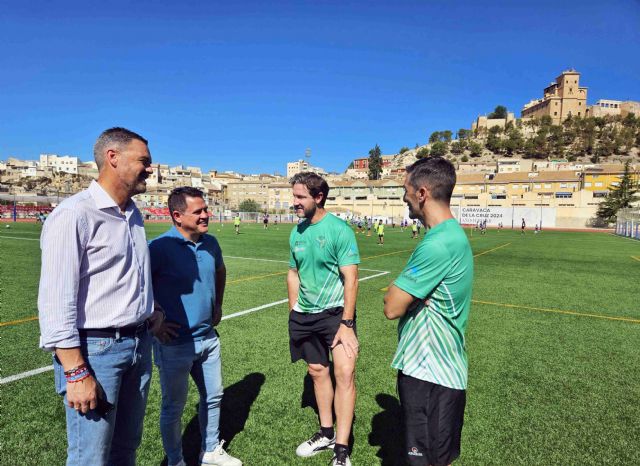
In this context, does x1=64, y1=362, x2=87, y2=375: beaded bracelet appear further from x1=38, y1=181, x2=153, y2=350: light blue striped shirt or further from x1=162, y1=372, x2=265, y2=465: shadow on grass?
x1=162, y1=372, x2=265, y2=465: shadow on grass

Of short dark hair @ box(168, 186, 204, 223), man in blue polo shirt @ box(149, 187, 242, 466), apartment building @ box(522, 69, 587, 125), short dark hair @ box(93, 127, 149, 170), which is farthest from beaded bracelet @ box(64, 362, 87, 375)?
apartment building @ box(522, 69, 587, 125)

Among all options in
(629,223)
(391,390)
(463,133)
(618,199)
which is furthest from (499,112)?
(391,390)

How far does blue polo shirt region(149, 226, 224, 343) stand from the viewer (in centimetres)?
283

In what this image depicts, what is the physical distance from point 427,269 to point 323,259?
1.27m

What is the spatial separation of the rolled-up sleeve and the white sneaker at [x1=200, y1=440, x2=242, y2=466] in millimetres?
1797

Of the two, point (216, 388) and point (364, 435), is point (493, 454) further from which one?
point (216, 388)

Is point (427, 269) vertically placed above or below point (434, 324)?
above

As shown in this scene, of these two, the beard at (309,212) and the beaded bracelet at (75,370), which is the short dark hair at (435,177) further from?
the beaded bracelet at (75,370)

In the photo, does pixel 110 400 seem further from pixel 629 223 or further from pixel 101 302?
pixel 629 223

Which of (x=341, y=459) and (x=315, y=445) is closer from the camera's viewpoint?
(x=341, y=459)

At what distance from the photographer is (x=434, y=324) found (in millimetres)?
2150

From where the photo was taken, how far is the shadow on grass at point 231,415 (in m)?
3.31

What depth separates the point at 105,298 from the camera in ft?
6.30

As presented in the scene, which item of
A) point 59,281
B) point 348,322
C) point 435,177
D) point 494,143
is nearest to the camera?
point 59,281
